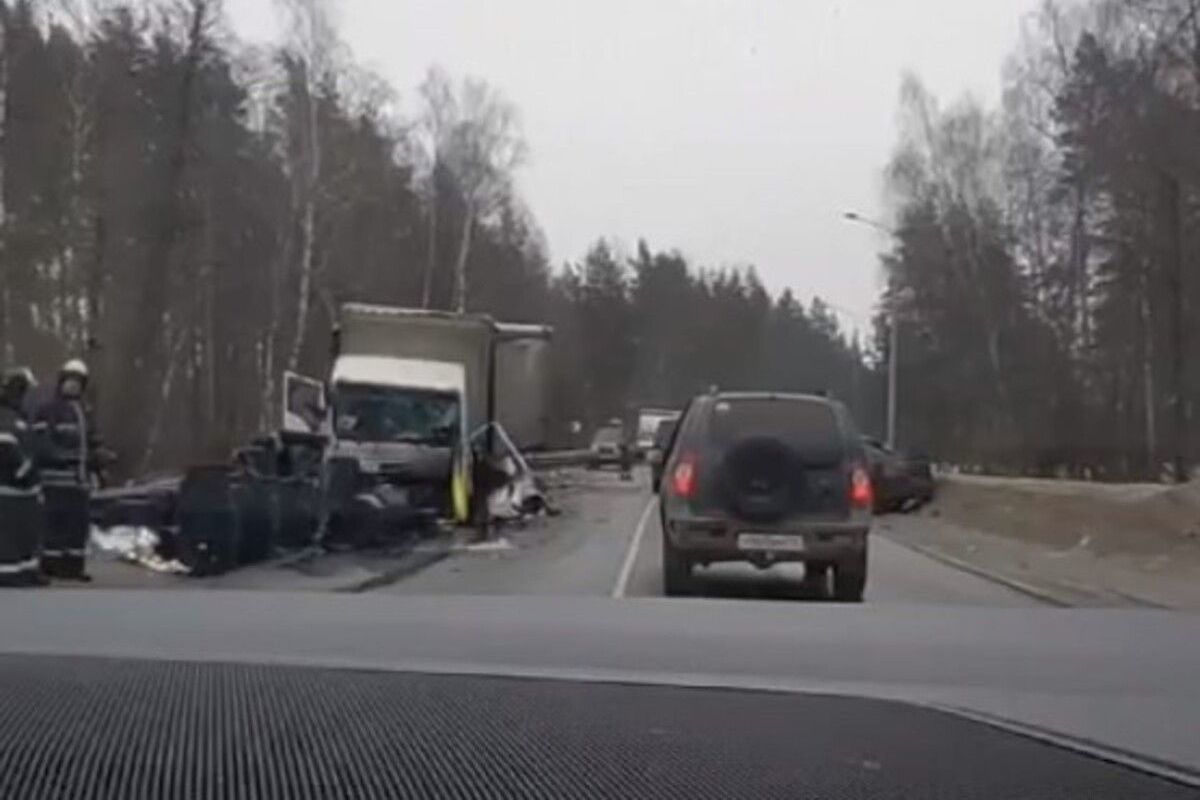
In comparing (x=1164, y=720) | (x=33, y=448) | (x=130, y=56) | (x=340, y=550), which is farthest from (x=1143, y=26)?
(x=1164, y=720)

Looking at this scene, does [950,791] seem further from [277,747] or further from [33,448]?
[33,448]

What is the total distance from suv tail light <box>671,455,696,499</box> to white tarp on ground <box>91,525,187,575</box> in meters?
4.22

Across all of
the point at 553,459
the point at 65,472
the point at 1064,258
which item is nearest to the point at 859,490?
the point at 65,472

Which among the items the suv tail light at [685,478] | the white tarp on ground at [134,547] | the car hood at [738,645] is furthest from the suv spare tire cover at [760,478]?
the car hood at [738,645]

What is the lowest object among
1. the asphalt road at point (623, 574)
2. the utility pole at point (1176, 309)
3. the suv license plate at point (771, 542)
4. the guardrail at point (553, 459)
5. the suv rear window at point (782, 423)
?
the asphalt road at point (623, 574)

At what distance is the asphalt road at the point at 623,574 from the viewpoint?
17.8m

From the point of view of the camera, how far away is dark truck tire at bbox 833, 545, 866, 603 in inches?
688

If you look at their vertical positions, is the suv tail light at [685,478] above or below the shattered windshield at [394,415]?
below

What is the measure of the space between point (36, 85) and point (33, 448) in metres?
33.4

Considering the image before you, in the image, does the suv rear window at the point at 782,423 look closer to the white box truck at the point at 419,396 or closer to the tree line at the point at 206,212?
the white box truck at the point at 419,396

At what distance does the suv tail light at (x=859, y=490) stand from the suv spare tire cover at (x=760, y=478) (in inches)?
19.3

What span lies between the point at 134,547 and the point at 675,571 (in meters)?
5.30

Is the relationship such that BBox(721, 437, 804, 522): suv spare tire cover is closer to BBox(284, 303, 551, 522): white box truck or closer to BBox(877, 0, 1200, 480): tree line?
BBox(284, 303, 551, 522): white box truck

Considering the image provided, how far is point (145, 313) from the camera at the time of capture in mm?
50500
